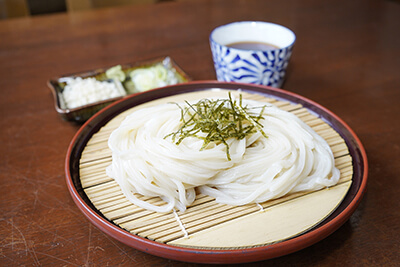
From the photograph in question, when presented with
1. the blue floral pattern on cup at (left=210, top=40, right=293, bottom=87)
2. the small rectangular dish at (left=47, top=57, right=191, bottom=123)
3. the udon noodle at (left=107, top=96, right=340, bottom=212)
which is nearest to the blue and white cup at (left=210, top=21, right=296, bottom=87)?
the blue floral pattern on cup at (left=210, top=40, right=293, bottom=87)

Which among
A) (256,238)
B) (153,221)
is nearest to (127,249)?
(153,221)

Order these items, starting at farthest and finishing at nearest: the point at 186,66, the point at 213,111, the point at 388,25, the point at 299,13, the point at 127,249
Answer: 1. the point at 299,13
2. the point at 388,25
3. the point at 186,66
4. the point at 213,111
5. the point at 127,249

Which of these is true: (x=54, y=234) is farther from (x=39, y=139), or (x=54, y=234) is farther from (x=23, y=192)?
(x=39, y=139)

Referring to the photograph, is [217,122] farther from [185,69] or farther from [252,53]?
[185,69]

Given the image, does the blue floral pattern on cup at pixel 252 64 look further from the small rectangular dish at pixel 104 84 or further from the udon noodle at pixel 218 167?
the udon noodle at pixel 218 167

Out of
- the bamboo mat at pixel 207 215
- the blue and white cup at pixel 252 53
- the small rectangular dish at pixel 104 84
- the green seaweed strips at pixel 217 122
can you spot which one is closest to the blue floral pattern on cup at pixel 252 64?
the blue and white cup at pixel 252 53

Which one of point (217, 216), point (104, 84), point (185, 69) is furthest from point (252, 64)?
point (217, 216)

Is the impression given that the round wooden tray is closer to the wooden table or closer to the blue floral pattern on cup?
the wooden table
